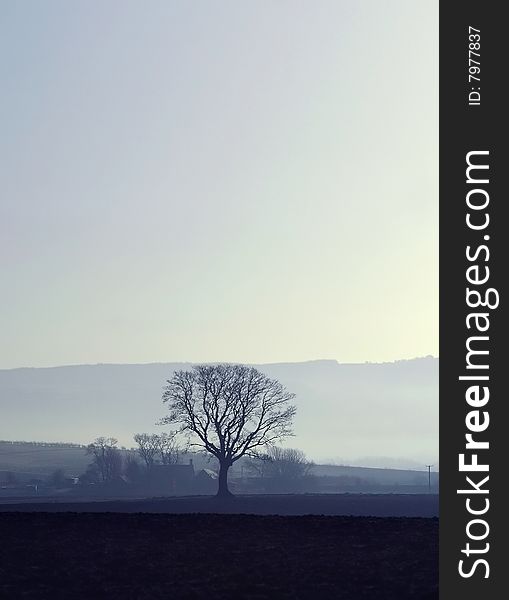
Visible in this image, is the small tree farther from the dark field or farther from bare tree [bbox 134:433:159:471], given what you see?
the dark field

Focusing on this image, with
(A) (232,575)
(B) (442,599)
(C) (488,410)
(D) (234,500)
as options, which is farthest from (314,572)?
(D) (234,500)

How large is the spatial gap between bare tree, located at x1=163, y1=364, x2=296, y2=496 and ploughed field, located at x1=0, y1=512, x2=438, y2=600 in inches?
2291

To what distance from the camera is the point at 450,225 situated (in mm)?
20859

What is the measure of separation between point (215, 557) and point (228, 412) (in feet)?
222

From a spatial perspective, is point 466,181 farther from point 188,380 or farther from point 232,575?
point 188,380

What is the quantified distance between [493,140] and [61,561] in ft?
57.0

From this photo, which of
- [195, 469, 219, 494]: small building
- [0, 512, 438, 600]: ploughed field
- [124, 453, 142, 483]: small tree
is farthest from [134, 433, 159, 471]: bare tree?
[0, 512, 438, 600]: ploughed field

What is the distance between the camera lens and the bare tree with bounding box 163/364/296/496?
96375 mm

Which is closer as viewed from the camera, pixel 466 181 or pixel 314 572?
pixel 466 181

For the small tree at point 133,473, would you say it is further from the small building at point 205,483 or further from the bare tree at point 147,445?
the small building at point 205,483

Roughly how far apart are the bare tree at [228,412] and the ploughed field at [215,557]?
58187 millimetres

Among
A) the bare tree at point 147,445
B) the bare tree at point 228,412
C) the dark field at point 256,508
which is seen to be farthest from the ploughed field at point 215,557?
the bare tree at point 147,445

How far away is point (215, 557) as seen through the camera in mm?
29766

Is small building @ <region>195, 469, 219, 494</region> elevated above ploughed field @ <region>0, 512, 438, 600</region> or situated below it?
above
